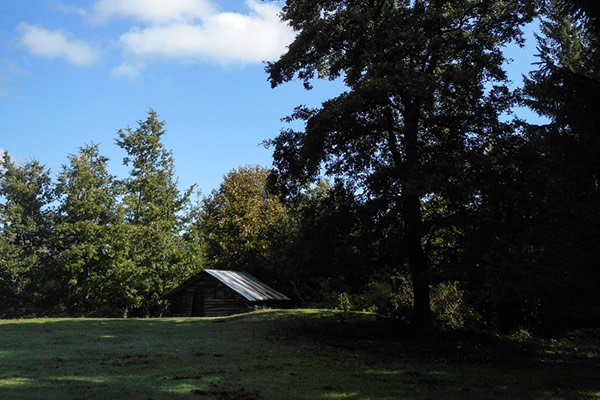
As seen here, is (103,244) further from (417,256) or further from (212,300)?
(417,256)

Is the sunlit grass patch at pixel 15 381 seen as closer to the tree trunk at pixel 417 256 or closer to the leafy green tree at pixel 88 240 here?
the tree trunk at pixel 417 256

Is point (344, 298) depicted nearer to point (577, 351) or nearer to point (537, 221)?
point (577, 351)

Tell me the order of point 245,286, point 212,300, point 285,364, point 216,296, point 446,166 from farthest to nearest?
point 212,300 → point 216,296 → point 245,286 → point 446,166 → point 285,364

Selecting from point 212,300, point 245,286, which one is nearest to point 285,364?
point 245,286

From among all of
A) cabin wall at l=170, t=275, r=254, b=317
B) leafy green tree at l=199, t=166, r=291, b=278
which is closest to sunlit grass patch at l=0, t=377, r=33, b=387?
cabin wall at l=170, t=275, r=254, b=317

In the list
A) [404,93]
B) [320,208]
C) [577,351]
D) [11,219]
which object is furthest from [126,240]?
[577,351]

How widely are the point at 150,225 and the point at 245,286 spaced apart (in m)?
18.4

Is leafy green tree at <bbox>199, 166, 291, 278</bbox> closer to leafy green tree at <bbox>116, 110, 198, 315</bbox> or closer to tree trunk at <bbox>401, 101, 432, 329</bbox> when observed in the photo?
leafy green tree at <bbox>116, 110, 198, 315</bbox>

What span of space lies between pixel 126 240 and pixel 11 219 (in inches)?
685

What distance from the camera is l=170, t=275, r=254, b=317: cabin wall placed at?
107 feet

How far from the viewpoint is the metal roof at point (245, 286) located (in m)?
31.0

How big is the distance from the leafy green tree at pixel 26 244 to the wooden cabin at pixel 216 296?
60.7 ft

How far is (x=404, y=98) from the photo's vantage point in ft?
56.8

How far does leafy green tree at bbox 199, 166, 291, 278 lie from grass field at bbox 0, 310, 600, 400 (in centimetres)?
2709
